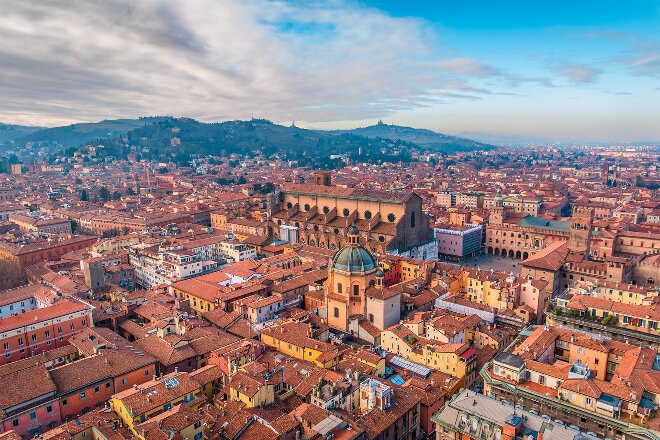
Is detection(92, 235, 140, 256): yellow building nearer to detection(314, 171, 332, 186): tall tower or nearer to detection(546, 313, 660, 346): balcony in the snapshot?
detection(314, 171, 332, 186): tall tower

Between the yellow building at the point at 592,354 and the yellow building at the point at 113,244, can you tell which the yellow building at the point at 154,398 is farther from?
the yellow building at the point at 113,244

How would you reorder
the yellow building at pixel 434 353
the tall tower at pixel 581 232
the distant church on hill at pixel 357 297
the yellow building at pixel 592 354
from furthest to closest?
the tall tower at pixel 581 232 < the distant church on hill at pixel 357 297 < the yellow building at pixel 434 353 < the yellow building at pixel 592 354

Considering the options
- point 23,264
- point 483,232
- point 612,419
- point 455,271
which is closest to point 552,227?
point 483,232

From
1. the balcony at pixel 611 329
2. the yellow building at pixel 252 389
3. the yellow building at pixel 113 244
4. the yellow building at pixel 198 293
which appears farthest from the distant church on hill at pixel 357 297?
the yellow building at pixel 113 244

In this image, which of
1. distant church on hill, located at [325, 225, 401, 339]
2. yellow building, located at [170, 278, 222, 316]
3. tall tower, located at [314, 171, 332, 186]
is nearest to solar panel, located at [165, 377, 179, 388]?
yellow building, located at [170, 278, 222, 316]

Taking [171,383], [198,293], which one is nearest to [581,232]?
[198,293]
